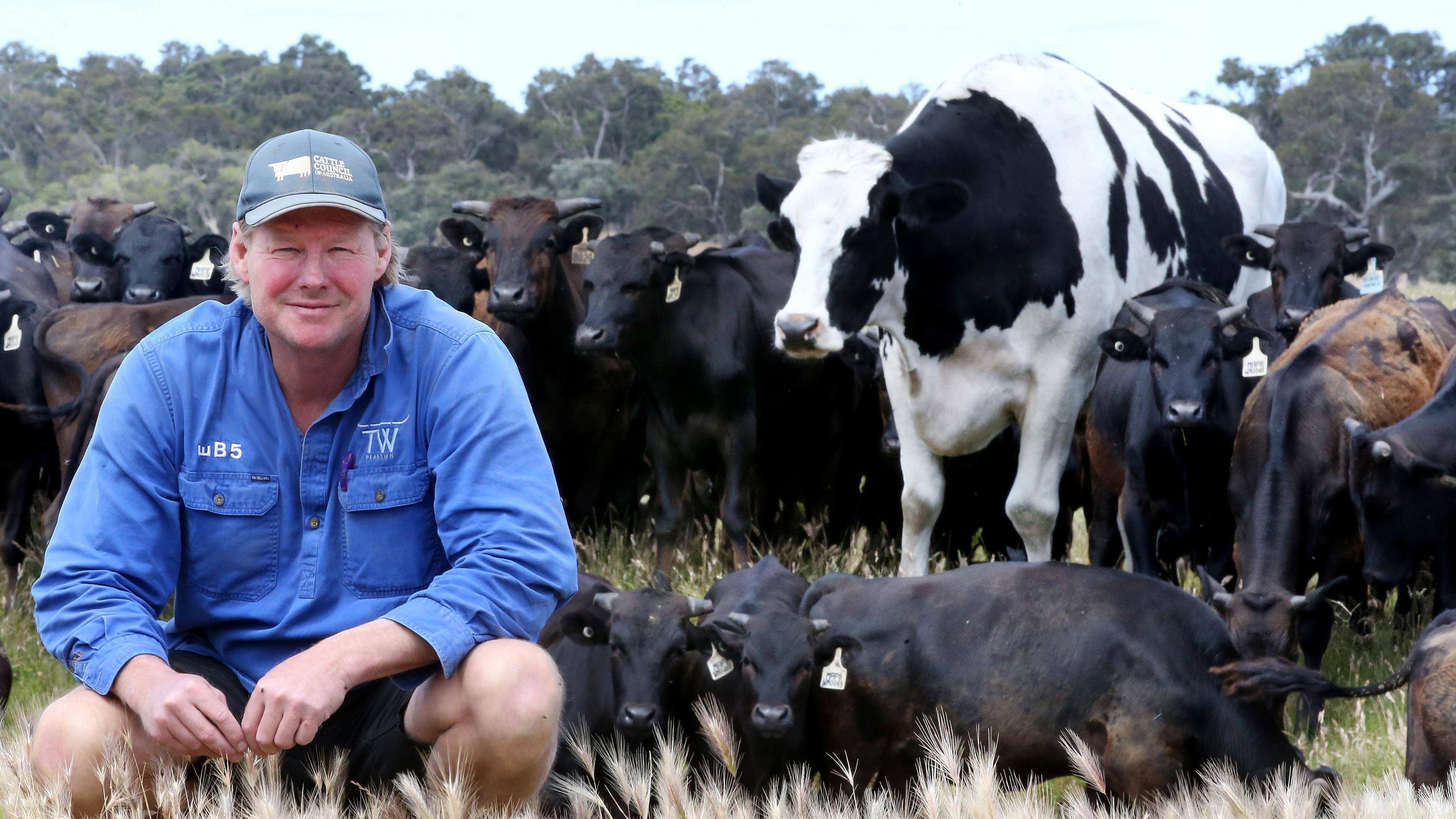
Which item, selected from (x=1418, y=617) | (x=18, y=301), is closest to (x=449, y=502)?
(x=1418, y=617)

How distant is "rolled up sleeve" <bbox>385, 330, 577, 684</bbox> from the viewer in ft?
12.6

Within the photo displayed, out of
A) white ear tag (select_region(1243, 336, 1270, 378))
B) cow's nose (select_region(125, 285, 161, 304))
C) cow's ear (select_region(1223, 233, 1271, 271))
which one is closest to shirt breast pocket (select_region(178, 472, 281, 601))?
white ear tag (select_region(1243, 336, 1270, 378))

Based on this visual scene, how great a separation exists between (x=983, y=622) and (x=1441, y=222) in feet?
137

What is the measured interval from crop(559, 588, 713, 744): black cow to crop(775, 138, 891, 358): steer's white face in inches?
75.8

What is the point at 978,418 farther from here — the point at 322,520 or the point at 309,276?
the point at 309,276

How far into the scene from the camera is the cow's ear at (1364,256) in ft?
30.9

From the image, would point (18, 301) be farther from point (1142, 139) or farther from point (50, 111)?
point (50, 111)

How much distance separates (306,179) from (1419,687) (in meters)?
3.47

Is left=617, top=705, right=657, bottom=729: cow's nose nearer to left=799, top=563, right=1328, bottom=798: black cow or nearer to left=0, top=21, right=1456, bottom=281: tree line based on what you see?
left=799, top=563, right=1328, bottom=798: black cow

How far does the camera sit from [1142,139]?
8.80 meters

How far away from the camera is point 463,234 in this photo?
10711 mm

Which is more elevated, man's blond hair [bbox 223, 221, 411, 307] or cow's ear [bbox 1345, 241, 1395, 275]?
man's blond hair [bbox 223, 221, 411, 307]

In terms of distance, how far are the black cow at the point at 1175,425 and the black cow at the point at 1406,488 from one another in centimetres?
84

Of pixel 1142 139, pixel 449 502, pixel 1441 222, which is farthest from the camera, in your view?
pixel 1441 222
